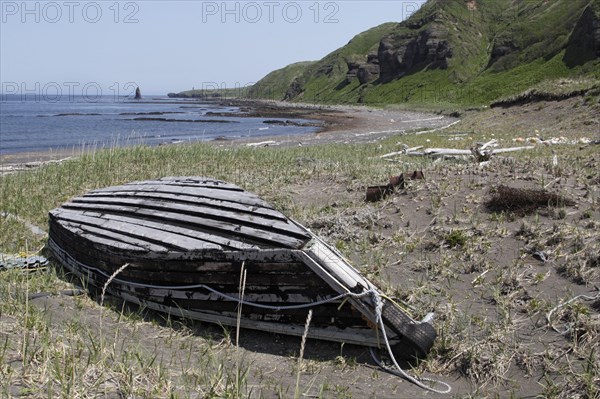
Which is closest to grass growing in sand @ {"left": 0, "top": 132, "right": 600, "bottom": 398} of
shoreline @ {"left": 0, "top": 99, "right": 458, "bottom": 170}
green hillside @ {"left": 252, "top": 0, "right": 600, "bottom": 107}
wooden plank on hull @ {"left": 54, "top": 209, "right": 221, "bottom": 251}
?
wooden plank on hull @ {"left": 54, "top": 209, "right": 221, "bottom": 251}

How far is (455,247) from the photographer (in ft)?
24.7

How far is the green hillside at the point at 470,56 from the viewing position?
193ft

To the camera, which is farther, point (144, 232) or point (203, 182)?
point (203, 182)

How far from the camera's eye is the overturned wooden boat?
17.2 ft

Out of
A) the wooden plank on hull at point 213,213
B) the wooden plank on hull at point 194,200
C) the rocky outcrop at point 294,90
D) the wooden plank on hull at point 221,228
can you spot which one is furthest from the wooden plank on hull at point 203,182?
the rocky outcrop at point 294,90

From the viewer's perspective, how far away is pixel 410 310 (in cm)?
590

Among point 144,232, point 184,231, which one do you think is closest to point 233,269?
point 184,231

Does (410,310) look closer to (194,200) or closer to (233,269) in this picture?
(233,269)

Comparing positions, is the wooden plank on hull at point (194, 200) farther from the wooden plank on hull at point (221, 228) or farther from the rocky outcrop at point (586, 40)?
the rocky outcrop at point (586, 40)

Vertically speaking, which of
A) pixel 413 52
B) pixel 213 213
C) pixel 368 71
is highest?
pixel 413 52

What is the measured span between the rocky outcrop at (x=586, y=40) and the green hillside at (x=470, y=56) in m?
0.10

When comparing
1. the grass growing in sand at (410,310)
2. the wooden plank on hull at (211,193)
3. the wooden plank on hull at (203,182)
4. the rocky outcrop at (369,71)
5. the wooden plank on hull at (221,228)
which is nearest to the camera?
the grass growing in sand at (410,310)

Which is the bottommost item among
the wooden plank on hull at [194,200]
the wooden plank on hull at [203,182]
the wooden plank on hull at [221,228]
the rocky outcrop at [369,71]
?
the wooden plank on hull at [221,228]

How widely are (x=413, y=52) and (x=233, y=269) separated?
110 m
